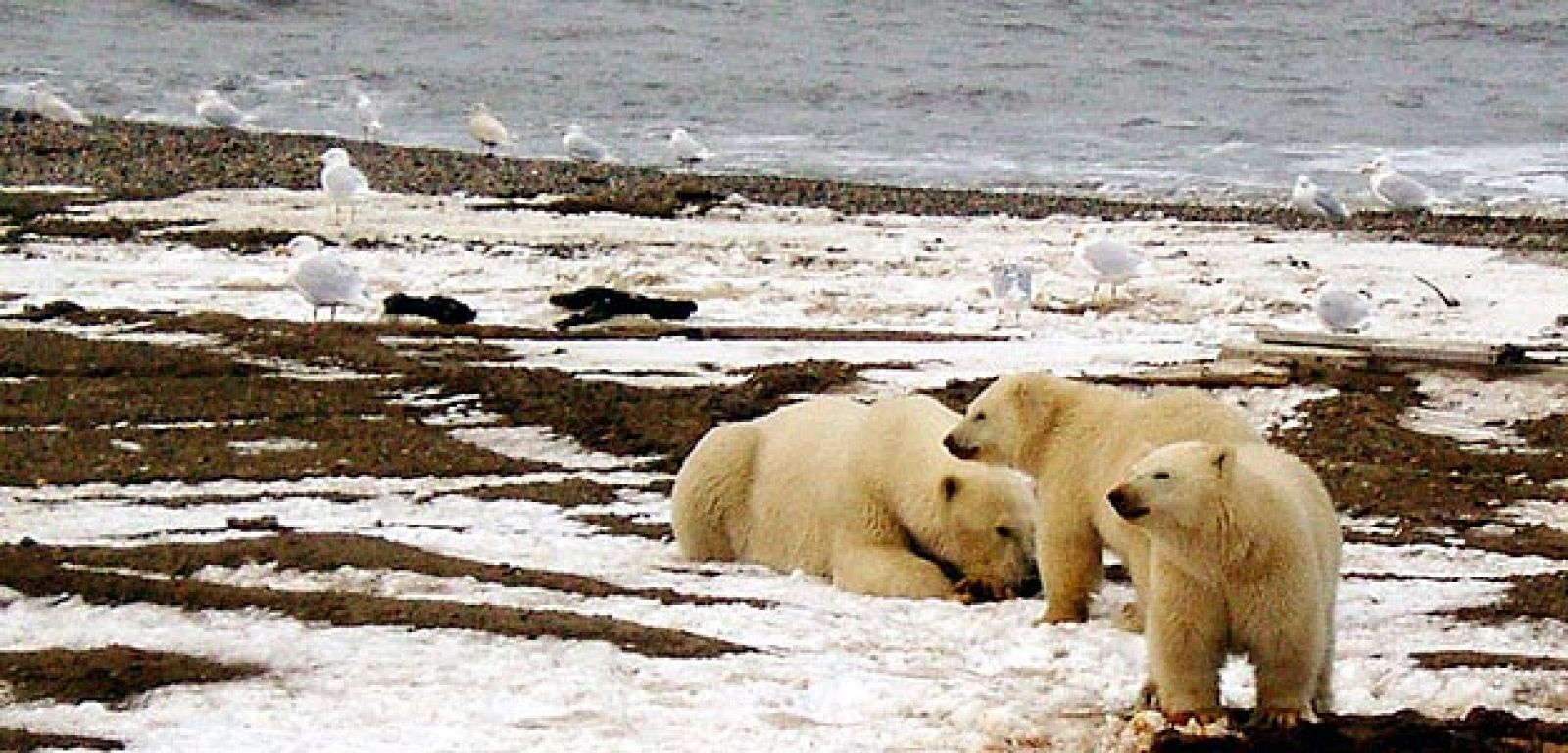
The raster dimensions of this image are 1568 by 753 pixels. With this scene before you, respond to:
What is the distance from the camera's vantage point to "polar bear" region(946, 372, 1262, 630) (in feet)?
25.0

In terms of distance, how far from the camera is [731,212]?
25.5 metres

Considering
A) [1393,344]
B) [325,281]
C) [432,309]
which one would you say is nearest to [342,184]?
[432,309]

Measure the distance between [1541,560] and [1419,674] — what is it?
225cm

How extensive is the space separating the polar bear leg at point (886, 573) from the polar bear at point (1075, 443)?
2.13ft

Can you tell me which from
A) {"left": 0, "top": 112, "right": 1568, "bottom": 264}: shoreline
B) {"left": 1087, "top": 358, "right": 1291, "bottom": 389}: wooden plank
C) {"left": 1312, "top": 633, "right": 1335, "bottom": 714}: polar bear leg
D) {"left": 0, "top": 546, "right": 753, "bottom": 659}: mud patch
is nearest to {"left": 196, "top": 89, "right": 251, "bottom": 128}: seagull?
{"left": 0, "top": 112, "right": 1568, "bottom": 264}: shoreline

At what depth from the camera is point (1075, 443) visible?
788 cm

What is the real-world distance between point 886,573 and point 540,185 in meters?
20.5

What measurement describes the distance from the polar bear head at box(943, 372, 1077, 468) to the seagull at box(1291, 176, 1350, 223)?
20048 millimetres

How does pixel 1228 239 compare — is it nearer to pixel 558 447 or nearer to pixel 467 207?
pixel 467 207

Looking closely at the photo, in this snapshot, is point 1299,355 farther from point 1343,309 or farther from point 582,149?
point 582,149

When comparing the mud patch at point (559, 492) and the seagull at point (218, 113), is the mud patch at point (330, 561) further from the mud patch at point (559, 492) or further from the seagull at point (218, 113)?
the seagull at point (218, 113)

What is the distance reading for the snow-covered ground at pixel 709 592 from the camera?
6.41 m

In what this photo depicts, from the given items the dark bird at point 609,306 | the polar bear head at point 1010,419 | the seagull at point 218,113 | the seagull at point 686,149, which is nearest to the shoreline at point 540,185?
the seagull at point 686,149

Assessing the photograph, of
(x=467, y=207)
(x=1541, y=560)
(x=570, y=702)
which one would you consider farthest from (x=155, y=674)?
(x=467, y=207)
